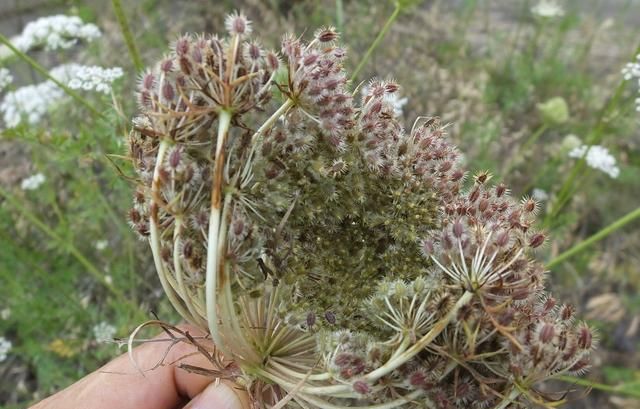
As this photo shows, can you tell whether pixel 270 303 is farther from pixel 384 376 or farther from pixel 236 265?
pixel 384 376

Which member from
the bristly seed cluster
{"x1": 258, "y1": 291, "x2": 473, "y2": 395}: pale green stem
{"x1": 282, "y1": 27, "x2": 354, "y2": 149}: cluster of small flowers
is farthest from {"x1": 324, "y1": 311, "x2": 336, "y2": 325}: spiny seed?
{"x1": 282, "y1": 27, "x2": 354, "y2": 149}: cluster of small flowers

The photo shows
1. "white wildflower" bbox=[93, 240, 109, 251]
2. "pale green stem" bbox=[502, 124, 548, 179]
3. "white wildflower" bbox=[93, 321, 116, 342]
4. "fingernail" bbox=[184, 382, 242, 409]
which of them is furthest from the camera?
"pale green stem" bbox=[502, 124, 548, 179]

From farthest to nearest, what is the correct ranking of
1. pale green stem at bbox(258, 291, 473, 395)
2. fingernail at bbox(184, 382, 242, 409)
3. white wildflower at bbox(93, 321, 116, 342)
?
white wildflower at bbox(93, 321, 116, 342), fingernail at bbox(184, 382, 242, 409), pale green stem at bbox(258, 291, 473, 395)

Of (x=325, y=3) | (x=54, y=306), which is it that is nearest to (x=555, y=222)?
(x=54, y=306)

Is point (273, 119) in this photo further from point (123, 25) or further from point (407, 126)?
point (407, 126)

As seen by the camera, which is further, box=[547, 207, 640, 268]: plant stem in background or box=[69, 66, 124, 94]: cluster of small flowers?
box=[69, 66, 124, 94]: cluster of small flowers

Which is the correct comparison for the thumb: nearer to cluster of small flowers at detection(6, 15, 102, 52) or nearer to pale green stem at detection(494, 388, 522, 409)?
pale green stem at detection(494, 388, 522, 409)
